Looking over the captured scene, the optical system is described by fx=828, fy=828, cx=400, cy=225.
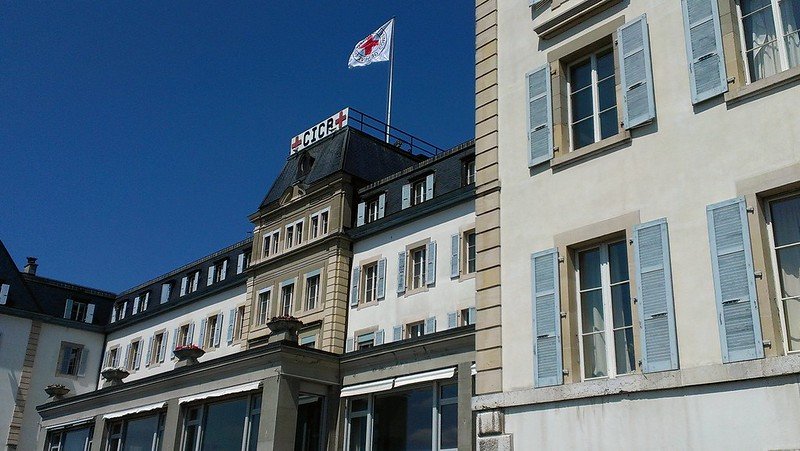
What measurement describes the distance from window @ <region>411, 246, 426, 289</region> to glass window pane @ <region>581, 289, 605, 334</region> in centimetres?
1644

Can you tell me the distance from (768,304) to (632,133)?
284 centimetres

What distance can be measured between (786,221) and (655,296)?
1.59 meters

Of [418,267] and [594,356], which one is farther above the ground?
[418,267]

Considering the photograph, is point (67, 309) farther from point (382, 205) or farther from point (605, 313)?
point (605, 313)

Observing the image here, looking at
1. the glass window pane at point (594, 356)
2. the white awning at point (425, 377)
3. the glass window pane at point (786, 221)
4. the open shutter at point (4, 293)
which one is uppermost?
the open shutter at point (4, 293)

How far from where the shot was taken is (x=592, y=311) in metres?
10.2

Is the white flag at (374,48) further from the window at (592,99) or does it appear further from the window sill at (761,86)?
the window sill at (761,86)

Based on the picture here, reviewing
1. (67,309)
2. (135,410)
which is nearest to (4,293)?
(67,309)

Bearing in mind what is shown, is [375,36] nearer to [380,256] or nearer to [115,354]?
[380,256]

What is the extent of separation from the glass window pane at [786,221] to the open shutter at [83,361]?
41831 millimetres

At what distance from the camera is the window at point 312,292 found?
1176 inches

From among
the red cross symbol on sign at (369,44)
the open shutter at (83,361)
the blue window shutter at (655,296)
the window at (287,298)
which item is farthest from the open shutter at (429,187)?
the open shutter at (83,361)

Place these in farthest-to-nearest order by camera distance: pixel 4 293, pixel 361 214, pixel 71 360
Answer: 1. pixel 71 360
2. pixel 4 293
3. pixel 361 214

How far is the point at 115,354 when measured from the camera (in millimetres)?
44656
